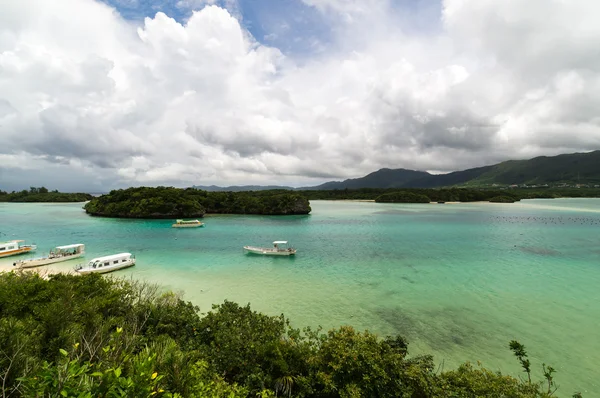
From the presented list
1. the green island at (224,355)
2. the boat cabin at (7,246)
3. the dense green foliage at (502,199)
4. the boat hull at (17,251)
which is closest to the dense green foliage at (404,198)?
the dense green foliage at (502,199)

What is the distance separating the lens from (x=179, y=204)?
7931 centimetres

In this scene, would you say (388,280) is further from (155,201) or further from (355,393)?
(155,201)

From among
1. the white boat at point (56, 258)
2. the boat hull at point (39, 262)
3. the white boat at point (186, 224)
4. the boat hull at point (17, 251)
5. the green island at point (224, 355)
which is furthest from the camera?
the white boat at point (186, 224)

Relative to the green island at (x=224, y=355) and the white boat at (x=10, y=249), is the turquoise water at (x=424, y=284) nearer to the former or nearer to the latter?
the white boat at (x=10, y=249)

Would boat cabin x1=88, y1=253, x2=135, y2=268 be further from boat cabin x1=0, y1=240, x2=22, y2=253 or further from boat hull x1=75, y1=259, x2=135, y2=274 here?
boat cabin x1=0, y1=240, x2=22, y2=253

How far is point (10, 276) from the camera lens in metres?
13.6

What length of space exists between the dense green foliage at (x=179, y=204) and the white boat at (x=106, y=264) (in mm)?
51159

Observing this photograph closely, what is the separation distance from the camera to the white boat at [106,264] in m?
26.9

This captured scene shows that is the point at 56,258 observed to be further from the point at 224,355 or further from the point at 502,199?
the point at 502,199

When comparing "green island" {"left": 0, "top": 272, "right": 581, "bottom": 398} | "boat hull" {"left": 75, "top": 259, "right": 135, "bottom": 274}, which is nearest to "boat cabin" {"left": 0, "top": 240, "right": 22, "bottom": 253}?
"boat hull" {"left": 75, "top": 259, "right": 135, "bottom": 274}

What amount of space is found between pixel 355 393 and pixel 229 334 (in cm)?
500

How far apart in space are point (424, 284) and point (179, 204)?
2857 inches

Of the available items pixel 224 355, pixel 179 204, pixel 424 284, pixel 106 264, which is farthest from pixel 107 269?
pixel 179 204

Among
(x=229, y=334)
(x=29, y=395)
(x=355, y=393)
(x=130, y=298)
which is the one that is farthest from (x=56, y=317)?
(x=355, y=393)
